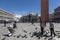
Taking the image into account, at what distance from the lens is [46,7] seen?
49656mm

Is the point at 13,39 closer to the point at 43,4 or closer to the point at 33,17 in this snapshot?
the point at 43,4

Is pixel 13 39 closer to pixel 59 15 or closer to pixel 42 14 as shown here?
pixel 42 14

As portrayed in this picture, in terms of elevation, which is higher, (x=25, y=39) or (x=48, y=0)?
(x=48, y=0)

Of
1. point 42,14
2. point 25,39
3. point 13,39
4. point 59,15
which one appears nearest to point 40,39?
point 25,39

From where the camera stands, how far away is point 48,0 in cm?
5009

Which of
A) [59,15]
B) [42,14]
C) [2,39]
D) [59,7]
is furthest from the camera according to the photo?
[59,7]

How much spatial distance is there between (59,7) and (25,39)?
69528mm

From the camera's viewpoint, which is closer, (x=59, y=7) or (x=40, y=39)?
(x=40, y=39)

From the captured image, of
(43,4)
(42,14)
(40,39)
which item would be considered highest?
(43,4)

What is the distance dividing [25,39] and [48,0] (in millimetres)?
34435

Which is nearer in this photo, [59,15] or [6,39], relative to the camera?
[6,39]

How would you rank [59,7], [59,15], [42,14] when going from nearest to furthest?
[42,14], [59,15], [59,7]

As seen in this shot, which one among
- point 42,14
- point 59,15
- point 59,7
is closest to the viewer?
point 42,14

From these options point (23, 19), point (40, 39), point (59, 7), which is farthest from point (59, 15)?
point (40, 39)
